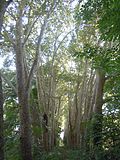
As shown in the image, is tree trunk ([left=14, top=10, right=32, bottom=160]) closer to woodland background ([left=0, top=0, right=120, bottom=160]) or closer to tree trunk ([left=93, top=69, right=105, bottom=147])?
woodland background ([left=0, top=0, right=120, bottom=160])

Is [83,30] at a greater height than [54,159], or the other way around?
[83,30]

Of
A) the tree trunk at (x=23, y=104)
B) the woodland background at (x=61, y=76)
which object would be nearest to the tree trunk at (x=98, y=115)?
the woodland background at (x=61, y=76)

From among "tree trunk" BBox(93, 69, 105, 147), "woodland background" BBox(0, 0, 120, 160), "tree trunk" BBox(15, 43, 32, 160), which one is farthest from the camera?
"tree trunk" BBox(93, 69, 105, 147)

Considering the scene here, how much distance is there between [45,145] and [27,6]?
728 cm

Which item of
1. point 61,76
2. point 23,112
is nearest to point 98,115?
point 23,112

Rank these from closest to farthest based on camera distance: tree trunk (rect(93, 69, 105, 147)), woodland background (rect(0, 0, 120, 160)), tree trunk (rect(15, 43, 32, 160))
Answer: woodland background (rect(0, 0, 120, 160)), tree trunk (rect(15, 43, 32, 160)), tree trunk (rect(93, 69, 105, 147))

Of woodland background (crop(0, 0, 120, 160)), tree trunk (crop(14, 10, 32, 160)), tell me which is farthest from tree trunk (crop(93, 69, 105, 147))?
tree trunk (crop(14, 10, 32, 160))

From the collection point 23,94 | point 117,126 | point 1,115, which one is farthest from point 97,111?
point 1,115

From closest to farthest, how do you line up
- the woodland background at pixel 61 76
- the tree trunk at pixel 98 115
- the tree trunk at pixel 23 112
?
the woodland background at pixel 61 76 < the tree trunk at pixel 23 112 < the tree trunk at pixel 98 115

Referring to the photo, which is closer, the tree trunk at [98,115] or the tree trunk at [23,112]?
the tree trunk at [23,112]

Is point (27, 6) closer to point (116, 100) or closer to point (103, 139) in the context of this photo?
point (116, 100)

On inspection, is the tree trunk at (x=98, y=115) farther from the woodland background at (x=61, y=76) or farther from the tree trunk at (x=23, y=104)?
the tree trunk at (x=23, y=104)

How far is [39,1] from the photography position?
40.4 feet

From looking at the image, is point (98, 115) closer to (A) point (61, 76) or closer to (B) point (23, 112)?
(B) point (23, 112)
